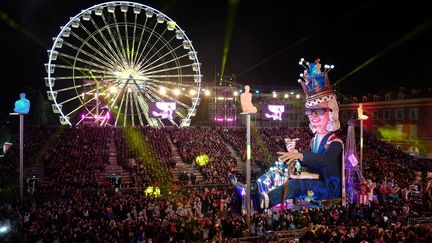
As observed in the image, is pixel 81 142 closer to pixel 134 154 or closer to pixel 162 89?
→ pixel 134 154

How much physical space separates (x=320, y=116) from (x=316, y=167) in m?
2.62

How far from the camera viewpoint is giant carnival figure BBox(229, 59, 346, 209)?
18406mm

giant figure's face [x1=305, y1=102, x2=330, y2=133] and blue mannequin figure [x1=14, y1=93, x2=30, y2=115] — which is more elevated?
blue mannequin figure [x1=14, y1=93, x2=30, y2=115]

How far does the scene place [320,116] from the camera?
1964cm

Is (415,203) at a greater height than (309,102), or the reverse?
(309,102)

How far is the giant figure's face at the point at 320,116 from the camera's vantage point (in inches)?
771

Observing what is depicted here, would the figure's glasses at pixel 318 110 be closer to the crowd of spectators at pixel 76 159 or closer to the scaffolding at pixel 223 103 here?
the crowd of spectators at pixel 76 159

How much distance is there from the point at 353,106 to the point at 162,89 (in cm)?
3030

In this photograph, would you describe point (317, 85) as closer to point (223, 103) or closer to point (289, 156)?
point (289, 156)

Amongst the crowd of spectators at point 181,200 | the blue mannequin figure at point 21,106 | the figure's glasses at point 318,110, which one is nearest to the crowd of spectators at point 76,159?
the crowd of spectators at point 181,200

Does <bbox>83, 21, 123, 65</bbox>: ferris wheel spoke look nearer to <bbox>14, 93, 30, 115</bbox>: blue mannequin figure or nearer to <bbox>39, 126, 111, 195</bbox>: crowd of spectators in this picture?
<bbox>39, 126, 111, 195</bbox>: crowd of spectators

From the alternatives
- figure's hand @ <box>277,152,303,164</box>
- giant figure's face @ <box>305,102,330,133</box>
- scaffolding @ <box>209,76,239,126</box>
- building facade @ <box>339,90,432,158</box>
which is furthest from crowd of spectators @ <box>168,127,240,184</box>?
building facade @ <box>339,90,432,158</box>

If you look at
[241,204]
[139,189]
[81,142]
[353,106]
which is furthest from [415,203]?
[353,106]

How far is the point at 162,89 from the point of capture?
111ft
